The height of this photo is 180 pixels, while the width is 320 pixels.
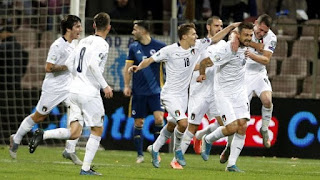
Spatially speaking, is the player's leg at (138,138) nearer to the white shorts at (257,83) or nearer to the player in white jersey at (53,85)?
the player in white jersey at (53,85)

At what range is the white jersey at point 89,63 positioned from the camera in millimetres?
14000

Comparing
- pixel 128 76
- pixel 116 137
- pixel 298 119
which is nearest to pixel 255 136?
pixel 298 119

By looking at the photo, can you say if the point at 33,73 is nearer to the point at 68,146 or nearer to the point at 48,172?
the point at 68,146

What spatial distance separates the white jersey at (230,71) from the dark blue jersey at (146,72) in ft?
7.29

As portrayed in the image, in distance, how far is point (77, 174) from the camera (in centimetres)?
1411

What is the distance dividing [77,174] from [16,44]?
28.7 feet

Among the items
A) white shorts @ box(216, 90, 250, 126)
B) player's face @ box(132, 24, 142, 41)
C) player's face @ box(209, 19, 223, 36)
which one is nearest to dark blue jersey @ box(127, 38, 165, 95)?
player's face @ box(132, 24, 142, 41)

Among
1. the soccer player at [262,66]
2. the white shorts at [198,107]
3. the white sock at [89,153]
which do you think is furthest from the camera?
the white shorts at [198,107]

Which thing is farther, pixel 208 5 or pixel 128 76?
pixel 208 5

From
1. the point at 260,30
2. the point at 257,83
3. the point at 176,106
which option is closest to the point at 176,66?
the point at 176,106

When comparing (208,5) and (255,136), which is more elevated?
(208,5)

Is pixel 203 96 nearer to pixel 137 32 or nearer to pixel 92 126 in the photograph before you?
pixel 137 32

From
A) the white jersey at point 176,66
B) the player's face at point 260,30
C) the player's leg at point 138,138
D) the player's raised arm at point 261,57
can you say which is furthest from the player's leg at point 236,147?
the player's leg at point 138,138

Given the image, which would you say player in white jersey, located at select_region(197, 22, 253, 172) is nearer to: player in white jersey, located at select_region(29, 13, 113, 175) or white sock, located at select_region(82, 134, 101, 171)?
player in white jersey, located at select_region(29, 13, 113, 175)
